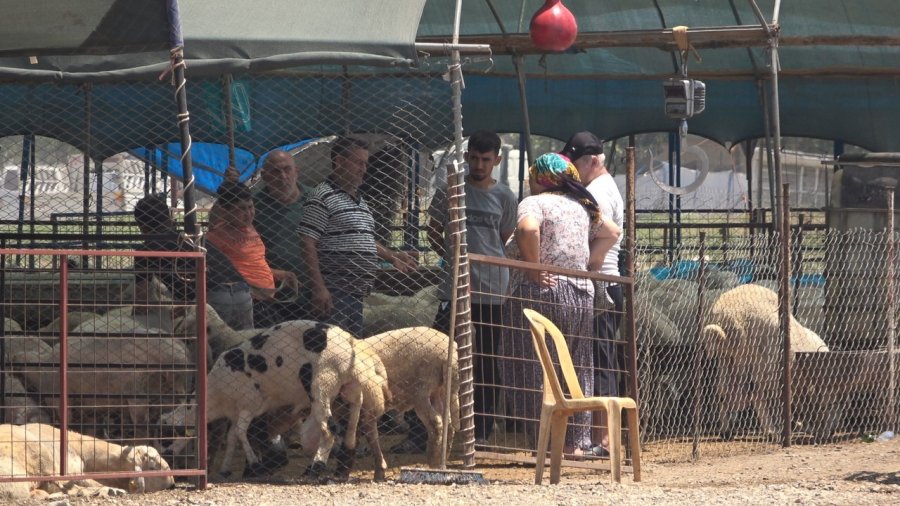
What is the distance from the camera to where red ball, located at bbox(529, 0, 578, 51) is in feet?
32.0

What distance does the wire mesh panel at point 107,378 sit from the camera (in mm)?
6598

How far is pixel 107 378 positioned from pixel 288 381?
1030mm

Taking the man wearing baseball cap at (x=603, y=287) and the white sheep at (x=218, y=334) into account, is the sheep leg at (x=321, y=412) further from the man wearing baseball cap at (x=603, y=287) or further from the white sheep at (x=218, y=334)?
the man wearing baseball cap at (x=603, y=287)

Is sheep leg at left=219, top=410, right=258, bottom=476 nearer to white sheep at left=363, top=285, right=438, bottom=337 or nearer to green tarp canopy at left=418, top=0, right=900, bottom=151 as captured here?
white sheep at left=363, top=285, right=438, bottom=337

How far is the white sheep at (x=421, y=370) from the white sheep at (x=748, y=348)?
238cm

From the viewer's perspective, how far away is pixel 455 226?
7227 mm

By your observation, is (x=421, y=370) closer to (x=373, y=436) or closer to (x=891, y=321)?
(x=373, y=436)

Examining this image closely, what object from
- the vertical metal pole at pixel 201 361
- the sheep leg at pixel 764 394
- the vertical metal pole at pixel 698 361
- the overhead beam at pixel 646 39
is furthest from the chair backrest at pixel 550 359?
the overhead beam at pixel 646 39

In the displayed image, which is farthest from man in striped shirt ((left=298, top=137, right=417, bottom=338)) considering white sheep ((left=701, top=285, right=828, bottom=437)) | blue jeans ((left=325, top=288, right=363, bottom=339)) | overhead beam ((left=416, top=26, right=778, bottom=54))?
white sheep ((left=701, top=285, right=828, bottom=437))

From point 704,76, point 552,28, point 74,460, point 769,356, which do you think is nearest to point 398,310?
point 552,28

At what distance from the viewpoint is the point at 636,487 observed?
6766mm

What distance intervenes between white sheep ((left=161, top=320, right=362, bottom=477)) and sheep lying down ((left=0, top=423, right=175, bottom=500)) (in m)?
0.47

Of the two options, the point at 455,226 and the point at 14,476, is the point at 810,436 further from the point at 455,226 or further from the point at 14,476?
the point at 14,476

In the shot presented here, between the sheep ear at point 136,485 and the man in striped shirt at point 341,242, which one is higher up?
the man in striped shirt at point 341,242
